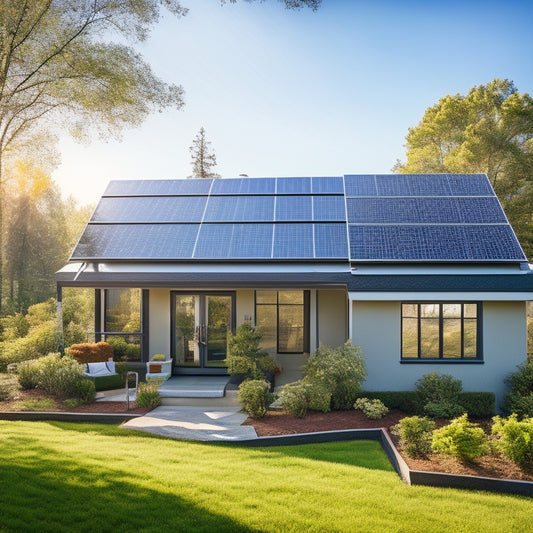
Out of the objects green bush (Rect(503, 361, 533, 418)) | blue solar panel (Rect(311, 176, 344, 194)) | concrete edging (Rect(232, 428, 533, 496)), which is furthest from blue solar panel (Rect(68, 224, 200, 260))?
green bush (Rect(503, 361, 533, 418))

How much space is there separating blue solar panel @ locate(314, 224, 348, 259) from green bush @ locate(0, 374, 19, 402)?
907 centimetres

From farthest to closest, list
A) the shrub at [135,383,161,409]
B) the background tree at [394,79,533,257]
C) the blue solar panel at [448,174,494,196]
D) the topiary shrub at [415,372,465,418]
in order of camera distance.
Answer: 1. the background tree at [394,79,533,257]
2. the blue solar panel at [448,174,494,196]
3. the shrub at [135,383,161,409]
4. the topiary shrub at [415,372,465,418]

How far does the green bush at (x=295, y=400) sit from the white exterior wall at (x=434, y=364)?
6.65ft

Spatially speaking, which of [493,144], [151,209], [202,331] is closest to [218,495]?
[202,331]

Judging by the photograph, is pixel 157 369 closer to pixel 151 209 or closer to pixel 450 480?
pixel 151 209

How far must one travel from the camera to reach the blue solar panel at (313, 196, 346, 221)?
16.3 m

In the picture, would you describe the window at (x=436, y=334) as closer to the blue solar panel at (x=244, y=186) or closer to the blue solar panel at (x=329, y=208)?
the blue solar panel at (x=329, y=208)

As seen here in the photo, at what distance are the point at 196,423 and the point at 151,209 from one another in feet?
28.7

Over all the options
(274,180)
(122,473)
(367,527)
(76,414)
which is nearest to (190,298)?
(76,414)

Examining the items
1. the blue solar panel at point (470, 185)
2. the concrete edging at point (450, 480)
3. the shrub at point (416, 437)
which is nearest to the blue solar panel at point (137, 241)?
the shrub at point (416, 437)

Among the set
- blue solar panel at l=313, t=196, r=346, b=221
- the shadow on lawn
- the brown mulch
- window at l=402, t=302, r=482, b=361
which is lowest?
the brown mulch

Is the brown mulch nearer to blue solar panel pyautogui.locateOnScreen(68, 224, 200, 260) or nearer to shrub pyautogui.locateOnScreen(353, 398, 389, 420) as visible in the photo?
shrub pyautogui.locateOnScreen(353, 398, 389, 420)

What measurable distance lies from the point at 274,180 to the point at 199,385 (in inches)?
346

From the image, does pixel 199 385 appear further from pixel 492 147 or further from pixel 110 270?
pixel 492 147
